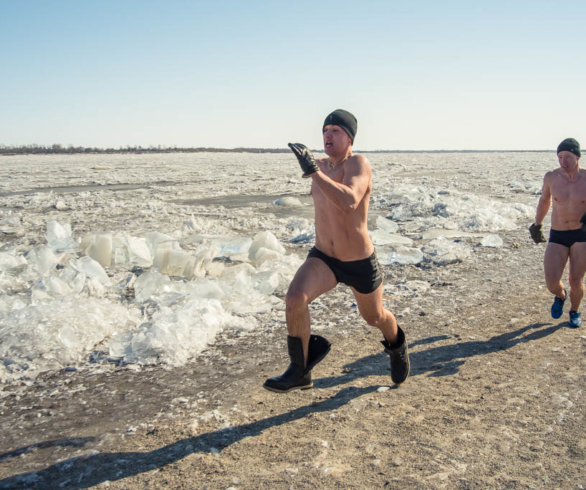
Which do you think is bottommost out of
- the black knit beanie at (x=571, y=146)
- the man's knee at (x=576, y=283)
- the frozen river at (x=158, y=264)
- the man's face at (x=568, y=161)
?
the frozen river at (x=158, y=264)

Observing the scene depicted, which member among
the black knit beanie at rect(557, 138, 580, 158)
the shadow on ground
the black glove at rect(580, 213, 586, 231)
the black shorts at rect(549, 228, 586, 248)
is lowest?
the shadow on ground

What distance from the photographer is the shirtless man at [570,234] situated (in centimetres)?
409

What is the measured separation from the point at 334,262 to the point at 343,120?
0.79m

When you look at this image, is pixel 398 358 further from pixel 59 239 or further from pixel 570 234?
pixel 59 239

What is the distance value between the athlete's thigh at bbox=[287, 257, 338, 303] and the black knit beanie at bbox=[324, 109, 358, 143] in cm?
74

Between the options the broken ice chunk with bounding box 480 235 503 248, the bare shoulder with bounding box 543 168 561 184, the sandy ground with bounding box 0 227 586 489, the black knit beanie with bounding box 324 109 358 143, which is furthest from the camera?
the broken ice chunk with bounding box 480 235 503 248

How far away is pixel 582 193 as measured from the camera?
4129mm

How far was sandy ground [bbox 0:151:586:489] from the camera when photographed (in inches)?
90.0

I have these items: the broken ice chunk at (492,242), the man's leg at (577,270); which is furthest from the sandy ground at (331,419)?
the broken ice chunk at (492,242)

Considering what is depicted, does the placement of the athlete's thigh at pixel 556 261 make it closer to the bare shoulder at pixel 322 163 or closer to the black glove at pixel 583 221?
the black glove at pixel 583 221

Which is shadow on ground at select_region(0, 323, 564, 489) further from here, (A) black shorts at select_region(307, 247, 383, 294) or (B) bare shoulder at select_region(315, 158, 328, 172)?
(B) bare shoulder at select_region(315, 158, 328, 172)

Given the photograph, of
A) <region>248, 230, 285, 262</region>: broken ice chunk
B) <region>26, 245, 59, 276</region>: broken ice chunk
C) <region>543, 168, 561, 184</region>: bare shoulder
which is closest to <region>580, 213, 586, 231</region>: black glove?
<region>543, 168, 561, 184</region>: bare shoulder

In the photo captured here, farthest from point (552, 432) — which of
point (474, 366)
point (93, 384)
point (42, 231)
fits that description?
point (42, 231)

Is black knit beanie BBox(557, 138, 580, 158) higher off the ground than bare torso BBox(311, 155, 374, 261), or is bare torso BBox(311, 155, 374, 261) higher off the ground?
black knit beanie BBox(557, 138, 580, 158)
